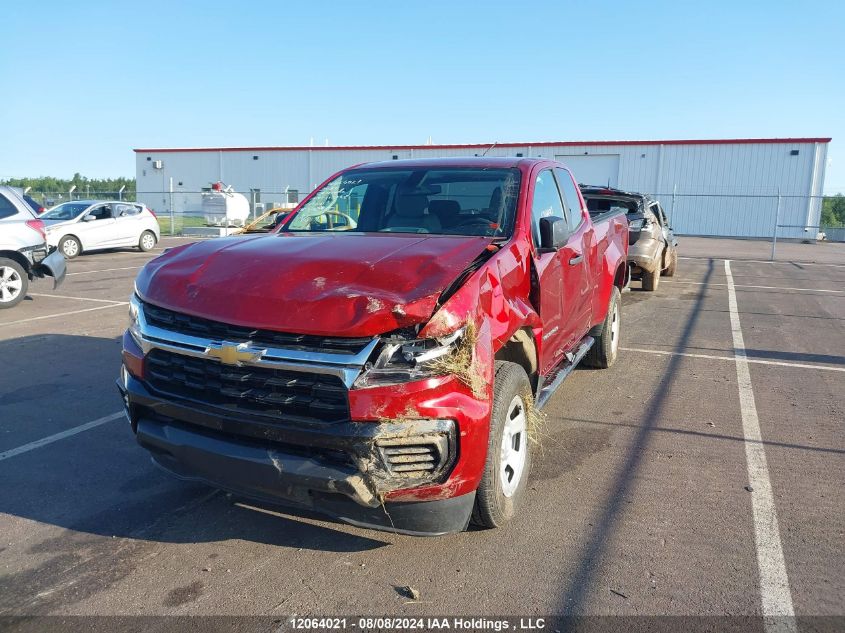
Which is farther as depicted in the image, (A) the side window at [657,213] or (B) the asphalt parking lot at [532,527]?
(A) the side window at [657,213]

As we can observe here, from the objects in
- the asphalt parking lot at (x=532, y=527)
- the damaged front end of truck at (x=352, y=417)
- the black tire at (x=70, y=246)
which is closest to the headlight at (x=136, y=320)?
the damaged front end of truck at (x=352, y=417)

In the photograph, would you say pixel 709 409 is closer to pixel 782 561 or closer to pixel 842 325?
pixel 782 561

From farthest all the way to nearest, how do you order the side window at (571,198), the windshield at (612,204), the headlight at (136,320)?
1. the windshield at (612,204)
2. the side window at (571,198)
3. the headlight at (136,320)

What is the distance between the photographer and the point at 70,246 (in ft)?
57.4

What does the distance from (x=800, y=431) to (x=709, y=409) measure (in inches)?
28.1

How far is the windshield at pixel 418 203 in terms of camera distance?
4.21 meters

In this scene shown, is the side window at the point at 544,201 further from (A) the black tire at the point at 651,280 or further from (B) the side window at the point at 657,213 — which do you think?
(B) the side window at the point at 657,213

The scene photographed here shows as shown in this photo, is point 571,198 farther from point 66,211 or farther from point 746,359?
point 66,211

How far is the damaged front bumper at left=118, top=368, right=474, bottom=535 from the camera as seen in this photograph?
2783 millimetres

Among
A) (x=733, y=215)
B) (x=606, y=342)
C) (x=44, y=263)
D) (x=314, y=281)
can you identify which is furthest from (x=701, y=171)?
(x=314, y=281)

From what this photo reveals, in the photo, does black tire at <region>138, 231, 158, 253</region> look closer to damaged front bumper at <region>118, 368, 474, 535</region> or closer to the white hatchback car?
the white hatchback car

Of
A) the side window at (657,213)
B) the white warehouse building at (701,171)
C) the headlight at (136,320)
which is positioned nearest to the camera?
the headlight at (136,320)

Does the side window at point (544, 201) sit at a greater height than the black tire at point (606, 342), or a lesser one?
greater

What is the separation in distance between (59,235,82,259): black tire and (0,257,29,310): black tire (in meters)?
7.74
